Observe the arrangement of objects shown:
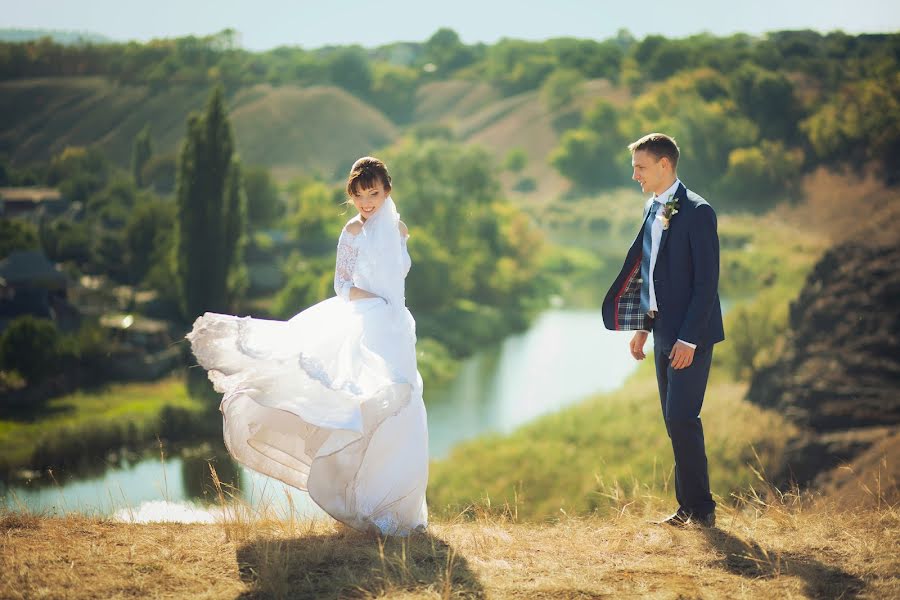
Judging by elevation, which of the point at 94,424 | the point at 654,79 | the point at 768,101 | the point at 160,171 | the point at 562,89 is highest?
the point at 654,79

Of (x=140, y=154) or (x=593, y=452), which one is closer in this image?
(x=593, y=452)

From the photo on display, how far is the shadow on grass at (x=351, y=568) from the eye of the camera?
127 inches

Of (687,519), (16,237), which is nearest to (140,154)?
(16,237)

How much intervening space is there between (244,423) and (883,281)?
21.5m

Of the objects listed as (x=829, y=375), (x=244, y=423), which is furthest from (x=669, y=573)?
(x=829, y=375)

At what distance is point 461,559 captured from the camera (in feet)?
11.7

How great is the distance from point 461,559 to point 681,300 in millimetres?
1382

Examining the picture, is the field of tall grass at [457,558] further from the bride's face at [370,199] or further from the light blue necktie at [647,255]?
the bride's face at [370,199]

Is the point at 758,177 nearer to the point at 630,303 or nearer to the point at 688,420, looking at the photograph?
the point at 630,303

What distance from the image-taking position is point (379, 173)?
402cm

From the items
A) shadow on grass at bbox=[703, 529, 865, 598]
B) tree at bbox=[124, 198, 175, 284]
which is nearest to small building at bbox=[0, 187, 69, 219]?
tree at bbox=[124, 198, 175, 284]

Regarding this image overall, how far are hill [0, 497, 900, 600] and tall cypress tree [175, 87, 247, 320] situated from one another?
897 inches

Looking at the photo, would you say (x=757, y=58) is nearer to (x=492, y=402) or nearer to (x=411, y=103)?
(x=411, y=103)

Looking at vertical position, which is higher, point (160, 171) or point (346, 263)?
point (346, 263)
